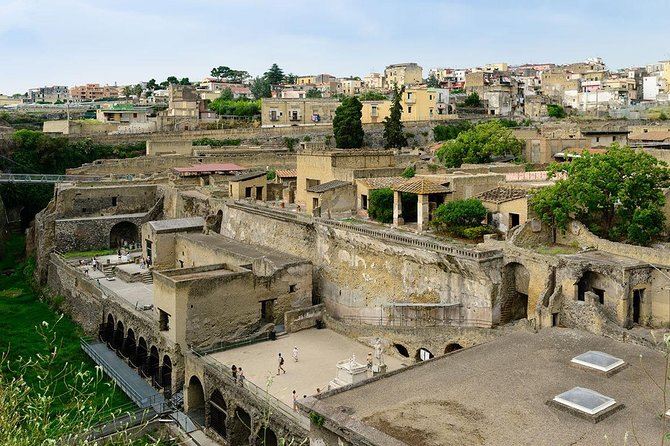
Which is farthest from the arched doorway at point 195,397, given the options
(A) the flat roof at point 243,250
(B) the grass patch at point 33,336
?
(A) the flat roof at point 243,250

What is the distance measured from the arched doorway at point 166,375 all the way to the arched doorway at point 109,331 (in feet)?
19.8

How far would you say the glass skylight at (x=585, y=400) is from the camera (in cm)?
1348

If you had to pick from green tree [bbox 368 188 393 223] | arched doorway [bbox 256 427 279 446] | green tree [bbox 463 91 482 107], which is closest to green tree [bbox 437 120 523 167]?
green tree [bbox 368 188 393 223]

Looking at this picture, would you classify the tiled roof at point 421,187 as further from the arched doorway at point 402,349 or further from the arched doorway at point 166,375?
the arched doorway at point 166,375

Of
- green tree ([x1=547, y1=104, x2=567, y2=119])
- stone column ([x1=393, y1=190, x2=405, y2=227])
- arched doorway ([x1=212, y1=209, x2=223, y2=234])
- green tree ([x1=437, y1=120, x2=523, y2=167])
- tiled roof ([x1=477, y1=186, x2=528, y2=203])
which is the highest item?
green tree ([x1=547, y1=104, x2=567, y2=119])

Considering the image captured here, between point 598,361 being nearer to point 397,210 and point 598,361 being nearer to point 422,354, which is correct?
point 422,354

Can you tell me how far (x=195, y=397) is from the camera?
24875mm

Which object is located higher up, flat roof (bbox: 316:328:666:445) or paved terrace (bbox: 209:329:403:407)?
flat roof (bbox: 316:328:666:445)

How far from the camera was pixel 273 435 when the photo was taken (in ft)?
67.9

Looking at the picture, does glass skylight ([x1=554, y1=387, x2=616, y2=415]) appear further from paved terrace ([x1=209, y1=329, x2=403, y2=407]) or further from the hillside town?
paved terrace ([x1=209, y1=329, x2=403, y2=407])

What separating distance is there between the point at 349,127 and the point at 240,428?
125 ft

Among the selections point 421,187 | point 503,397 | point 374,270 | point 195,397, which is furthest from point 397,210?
point 503,397

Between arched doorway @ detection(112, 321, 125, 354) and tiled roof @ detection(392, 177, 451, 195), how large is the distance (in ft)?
45.9

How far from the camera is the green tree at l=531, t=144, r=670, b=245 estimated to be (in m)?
23.7
